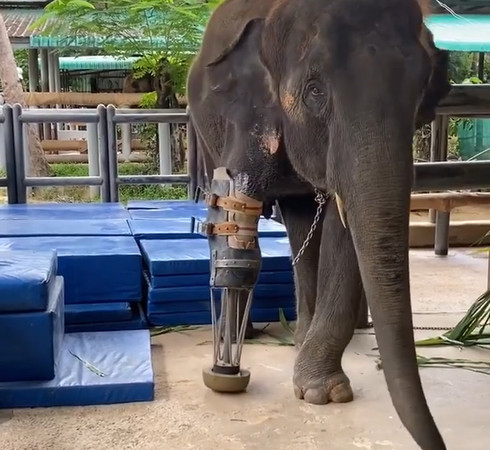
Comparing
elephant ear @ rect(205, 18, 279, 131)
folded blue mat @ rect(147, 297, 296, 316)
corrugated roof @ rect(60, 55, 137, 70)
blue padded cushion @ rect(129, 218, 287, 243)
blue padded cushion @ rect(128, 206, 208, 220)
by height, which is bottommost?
folded blue mat @ rect(147, 297, 296, 316)

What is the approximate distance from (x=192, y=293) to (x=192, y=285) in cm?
5

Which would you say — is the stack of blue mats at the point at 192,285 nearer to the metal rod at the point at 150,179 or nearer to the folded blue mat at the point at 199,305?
the folded blue mat at the point at 199,305

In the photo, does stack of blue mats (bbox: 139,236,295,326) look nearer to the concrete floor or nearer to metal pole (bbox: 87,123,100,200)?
the concrete floor

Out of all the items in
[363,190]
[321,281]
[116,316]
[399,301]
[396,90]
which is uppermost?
[396,90]

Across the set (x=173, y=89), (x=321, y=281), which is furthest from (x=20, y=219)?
(x=173, y=89)

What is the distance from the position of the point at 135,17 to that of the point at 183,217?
398 cm

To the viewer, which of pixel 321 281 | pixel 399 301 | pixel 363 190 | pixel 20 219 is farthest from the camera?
pixel 20 219

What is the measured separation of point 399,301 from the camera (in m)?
2.04

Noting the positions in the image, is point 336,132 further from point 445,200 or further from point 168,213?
point 445,200

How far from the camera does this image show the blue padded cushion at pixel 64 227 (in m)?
4.47

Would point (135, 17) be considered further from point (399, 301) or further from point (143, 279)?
point (399, 301)

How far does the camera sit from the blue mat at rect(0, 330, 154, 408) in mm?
2859

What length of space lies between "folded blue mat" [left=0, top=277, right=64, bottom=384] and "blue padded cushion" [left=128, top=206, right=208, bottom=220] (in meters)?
2.35

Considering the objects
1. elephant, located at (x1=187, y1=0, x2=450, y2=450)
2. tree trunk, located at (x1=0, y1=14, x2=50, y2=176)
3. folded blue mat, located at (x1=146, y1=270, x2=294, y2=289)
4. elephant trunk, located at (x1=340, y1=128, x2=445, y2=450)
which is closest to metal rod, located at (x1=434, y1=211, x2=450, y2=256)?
folded blue mat, located at (x1=146, y1=270, x2=294, y2=289)
